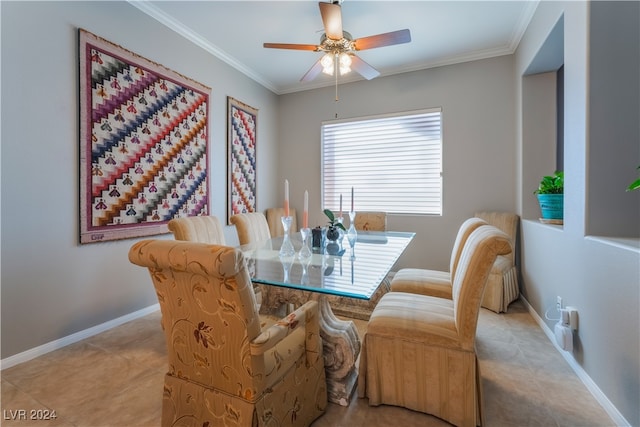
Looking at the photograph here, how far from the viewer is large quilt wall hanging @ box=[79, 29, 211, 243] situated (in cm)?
219

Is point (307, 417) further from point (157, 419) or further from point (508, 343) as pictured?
point (508, 343)

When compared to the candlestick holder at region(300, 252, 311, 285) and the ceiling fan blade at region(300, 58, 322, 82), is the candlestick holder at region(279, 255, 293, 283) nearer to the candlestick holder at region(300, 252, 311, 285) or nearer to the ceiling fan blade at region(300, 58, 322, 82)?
the candlestick holder at region(300, 252, 311, 285)

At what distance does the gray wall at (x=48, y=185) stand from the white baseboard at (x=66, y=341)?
0.03 metres

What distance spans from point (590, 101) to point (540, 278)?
1.50 meters

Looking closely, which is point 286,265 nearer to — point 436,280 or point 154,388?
point 154,388

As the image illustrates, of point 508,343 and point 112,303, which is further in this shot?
point 112,303

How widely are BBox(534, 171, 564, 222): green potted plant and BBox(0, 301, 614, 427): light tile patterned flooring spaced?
97cm

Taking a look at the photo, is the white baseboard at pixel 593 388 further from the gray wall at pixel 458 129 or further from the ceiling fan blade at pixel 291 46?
the ceiling fan blade at pixel 291 46

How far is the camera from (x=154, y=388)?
64.7 inches

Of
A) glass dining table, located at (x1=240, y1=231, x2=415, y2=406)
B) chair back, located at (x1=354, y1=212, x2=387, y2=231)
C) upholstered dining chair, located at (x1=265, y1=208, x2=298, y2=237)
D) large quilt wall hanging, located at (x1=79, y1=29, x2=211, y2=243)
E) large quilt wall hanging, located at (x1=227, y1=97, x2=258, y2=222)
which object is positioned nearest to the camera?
glass dining table, located at (x1=240, y1=231, x2=415, y2=406)

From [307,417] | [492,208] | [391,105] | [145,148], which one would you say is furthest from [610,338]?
[145,148]

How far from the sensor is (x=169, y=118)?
2.79 meters

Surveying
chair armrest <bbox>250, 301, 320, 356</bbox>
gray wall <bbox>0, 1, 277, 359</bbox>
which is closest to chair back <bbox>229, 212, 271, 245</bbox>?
gray wall <bbox>0, 1, 277, 359</bbox>

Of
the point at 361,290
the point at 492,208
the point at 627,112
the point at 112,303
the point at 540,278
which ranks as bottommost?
the point at 112,303
